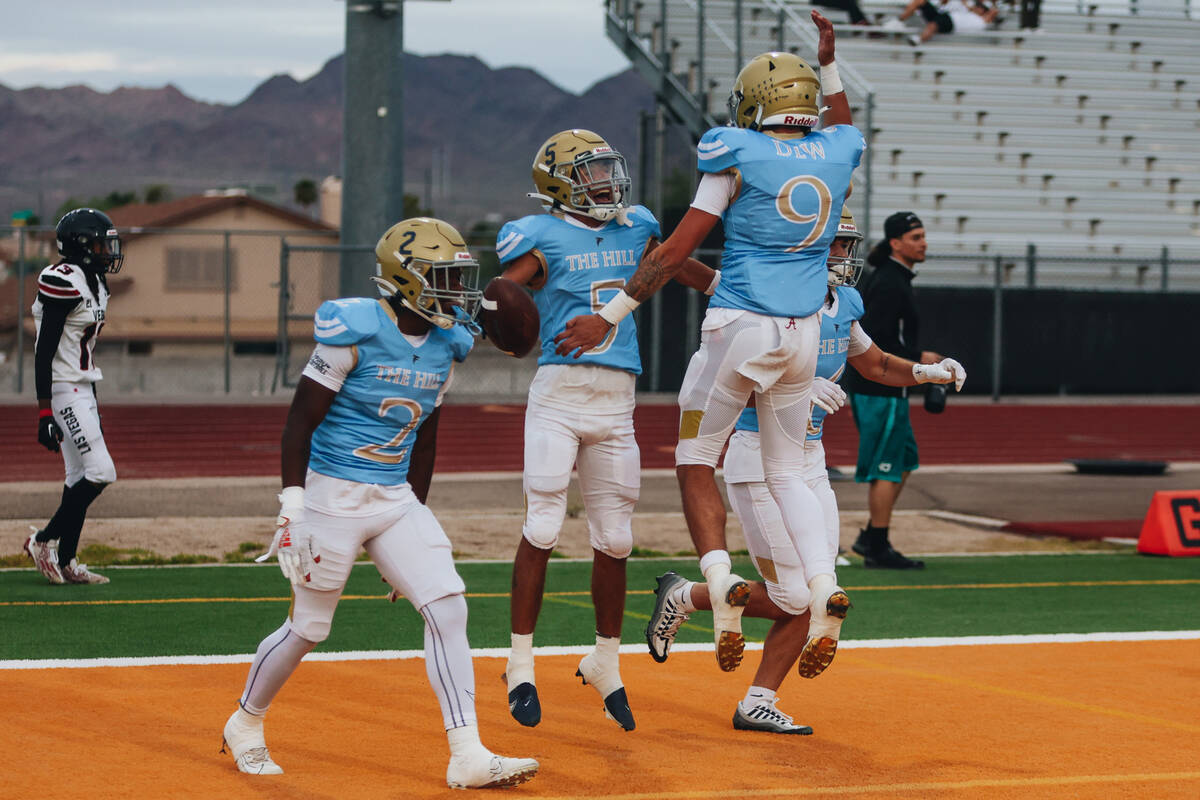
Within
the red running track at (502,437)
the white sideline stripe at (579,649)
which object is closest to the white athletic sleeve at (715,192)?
the white sideline stripe at (579,649)

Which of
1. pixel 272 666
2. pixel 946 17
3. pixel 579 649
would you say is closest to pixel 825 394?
pixel 579 649

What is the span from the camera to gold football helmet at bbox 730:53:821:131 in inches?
220

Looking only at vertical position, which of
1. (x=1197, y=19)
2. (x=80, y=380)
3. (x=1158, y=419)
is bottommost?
(x=1158, y=419)

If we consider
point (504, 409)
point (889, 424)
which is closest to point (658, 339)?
point (504, 409)

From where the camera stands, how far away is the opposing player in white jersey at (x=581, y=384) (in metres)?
5.84

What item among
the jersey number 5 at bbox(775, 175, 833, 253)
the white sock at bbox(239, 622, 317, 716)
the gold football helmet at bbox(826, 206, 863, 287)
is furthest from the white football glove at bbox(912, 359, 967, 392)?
the white sock at bbox(239, 622, 317, 716)

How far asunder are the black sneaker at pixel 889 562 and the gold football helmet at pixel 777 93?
4699 millimetres

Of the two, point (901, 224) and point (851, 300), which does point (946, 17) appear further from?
point (851, 300)

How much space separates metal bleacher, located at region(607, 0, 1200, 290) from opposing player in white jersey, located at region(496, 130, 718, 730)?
17776 mm

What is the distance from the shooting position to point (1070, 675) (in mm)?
6777

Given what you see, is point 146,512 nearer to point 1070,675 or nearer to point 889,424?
point 889,424

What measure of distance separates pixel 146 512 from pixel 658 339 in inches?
473

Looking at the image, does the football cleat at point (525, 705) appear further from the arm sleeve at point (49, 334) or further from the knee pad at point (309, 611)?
the arm sleeve at point (49, 334)

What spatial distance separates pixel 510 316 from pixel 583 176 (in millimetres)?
647
